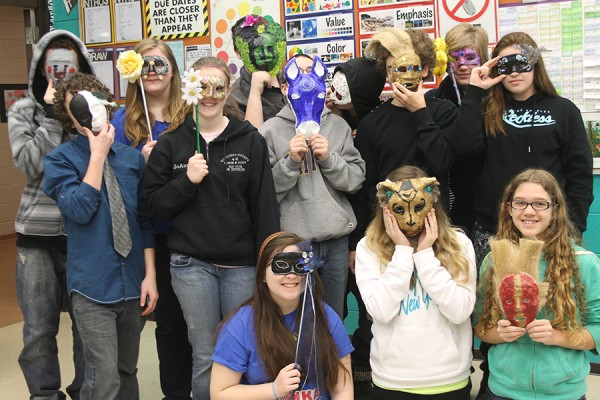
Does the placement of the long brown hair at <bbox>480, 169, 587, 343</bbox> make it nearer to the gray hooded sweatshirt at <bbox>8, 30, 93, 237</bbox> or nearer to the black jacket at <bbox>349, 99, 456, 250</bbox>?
the black jacket at <bbox>349, 99, 456, 250</bbox>

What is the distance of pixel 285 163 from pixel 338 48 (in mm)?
1554

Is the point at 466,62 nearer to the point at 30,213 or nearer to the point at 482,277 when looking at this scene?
the point at 482,277

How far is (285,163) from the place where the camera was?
9.59 ft

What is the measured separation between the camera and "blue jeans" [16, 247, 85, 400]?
122 inches

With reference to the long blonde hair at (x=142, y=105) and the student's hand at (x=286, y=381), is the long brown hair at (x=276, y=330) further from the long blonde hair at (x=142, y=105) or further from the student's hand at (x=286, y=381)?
the long blonde hair at (x=142, y=105)

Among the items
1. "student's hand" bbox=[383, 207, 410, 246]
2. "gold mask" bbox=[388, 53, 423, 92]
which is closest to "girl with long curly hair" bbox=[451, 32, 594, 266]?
"gold mask" bbox=[388, 53, 423, 92]

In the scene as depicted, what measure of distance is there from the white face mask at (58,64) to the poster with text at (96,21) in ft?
6.05

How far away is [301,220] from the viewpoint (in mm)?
2977

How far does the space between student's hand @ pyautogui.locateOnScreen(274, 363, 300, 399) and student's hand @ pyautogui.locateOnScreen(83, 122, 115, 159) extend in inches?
42.2

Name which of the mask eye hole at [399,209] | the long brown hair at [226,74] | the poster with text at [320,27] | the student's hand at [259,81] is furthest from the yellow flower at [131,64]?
the poster with text at [320,27]

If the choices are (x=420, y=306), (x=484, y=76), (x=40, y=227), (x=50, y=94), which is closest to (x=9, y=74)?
(x=50, y=94)

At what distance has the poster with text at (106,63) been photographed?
16.4 ft

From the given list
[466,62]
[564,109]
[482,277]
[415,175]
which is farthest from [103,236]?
[564,109]

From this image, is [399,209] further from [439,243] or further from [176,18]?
[176,18]
